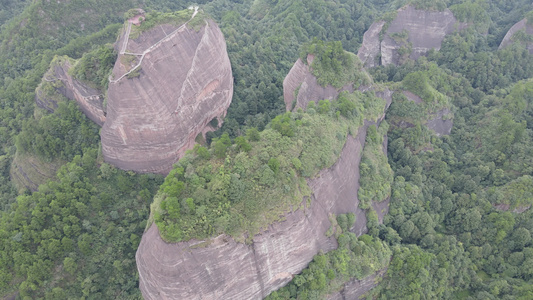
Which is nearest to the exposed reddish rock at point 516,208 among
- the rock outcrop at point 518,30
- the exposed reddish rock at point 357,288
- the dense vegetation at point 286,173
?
the dense vegetation at point 286,173

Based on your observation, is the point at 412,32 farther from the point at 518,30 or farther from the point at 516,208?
the point at 516,208

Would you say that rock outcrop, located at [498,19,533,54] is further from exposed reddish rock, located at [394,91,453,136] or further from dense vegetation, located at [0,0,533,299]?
exposed reddish rock, located at [394,91,453,136]

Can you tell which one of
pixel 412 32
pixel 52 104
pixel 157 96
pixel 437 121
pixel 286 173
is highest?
pixel 157 96

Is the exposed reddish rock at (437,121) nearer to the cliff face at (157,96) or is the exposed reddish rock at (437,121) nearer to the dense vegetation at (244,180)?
the dense vegetation at (244,180)

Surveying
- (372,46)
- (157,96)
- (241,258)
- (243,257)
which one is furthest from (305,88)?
(372,46)

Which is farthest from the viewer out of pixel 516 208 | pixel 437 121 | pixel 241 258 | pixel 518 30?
pixel 518 30

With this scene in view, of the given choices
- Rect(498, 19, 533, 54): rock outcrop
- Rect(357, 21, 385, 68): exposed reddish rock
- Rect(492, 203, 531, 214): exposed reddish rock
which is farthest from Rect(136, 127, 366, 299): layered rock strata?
Rect(498, 19, 533, 54): rock outcrop
